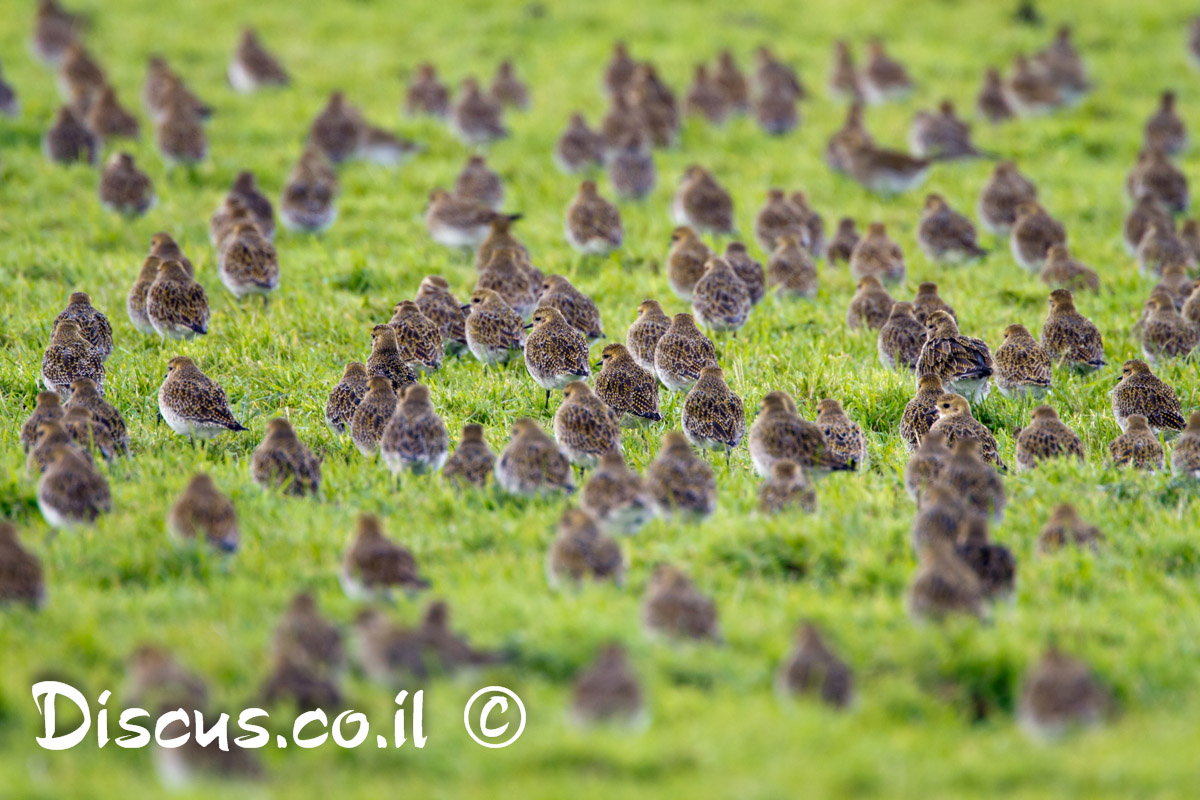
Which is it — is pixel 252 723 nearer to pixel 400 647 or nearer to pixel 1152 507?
pixel 400 647

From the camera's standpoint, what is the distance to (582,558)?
720 centimetres

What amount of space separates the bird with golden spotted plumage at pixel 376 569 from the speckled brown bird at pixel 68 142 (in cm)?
1129

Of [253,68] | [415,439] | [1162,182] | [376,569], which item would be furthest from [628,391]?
[253,68]

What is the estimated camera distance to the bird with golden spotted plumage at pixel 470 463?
28.2ft

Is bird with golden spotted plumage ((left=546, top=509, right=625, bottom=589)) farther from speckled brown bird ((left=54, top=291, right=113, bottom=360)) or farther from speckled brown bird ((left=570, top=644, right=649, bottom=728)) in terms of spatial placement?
speckled brown bird ((left=54, top=291, right=113, bottom=360))

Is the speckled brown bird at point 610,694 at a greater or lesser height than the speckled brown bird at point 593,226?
lesser

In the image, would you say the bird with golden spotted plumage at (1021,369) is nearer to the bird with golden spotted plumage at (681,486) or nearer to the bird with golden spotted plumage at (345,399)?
the bird with golden spotted plumage at (681,486)

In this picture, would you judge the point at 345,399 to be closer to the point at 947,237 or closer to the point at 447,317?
the point at 447,317

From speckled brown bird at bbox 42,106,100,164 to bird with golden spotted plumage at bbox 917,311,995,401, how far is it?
11.1 m

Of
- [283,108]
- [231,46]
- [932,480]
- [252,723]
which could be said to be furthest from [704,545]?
[231,46]

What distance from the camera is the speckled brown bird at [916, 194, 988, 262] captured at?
47.1 ft

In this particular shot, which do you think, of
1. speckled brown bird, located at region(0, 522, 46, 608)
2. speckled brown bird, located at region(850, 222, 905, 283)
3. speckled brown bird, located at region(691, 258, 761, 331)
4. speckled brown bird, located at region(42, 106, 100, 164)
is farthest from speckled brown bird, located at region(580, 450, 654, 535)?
speckled brown bird, located at region(42, 106, 100, 164)

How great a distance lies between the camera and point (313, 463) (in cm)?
865

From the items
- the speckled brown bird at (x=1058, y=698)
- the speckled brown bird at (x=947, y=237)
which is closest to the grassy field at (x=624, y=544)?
the speckled brown bird at (x=1058, y=698)
